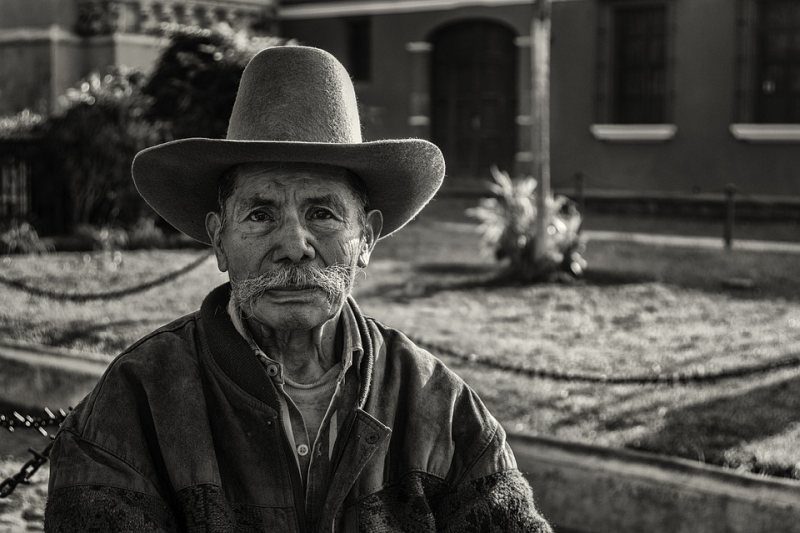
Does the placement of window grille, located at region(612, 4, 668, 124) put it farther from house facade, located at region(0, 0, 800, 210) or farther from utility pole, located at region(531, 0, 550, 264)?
utility pole, located at region(531, 0, 550, 264)

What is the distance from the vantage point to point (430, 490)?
2.46 m

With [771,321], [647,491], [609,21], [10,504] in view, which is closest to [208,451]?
[647,491]

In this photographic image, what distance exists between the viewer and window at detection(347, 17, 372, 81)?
21094 millimetres

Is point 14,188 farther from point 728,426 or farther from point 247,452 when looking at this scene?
point 247,452

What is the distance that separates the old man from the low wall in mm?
2037

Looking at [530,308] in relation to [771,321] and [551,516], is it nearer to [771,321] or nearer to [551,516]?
[771,321]

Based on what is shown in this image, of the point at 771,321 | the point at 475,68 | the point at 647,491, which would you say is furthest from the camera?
the point at 475,68

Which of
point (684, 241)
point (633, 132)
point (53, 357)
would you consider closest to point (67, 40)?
point (633, 132)

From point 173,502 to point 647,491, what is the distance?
259 cm

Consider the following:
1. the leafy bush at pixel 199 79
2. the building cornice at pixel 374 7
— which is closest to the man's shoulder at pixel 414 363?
the leafy bush at pixel 199 79

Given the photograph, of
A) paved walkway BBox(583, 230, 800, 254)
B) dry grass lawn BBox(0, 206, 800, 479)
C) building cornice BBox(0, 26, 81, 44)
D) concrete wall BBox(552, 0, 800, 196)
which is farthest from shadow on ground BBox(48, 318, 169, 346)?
building cornice BBox(0, 26, 81, 44)

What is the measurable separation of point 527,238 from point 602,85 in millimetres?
8256

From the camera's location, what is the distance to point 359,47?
21.4m

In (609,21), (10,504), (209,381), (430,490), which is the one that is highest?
(609,21)
